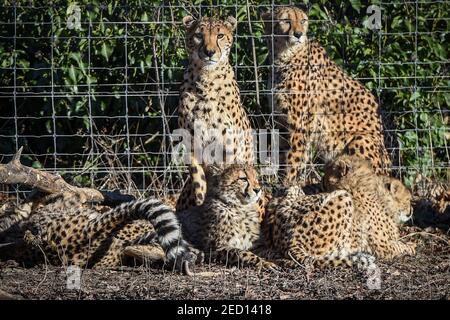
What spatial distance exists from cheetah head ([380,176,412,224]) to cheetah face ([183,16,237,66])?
1.33m

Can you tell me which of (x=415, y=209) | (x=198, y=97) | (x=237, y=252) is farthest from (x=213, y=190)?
(x=415, y=209)

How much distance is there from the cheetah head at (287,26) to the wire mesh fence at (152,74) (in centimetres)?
11

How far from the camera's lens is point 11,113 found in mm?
8508

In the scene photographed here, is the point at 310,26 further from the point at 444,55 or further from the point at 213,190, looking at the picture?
the point at 213,190

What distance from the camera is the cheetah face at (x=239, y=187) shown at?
6027 mm

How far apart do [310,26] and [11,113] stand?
243 cm

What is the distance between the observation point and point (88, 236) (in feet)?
19.5

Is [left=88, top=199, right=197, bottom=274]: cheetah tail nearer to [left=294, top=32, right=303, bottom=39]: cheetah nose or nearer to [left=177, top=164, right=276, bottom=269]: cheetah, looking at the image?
[left=177, top=164, right=276, bottom=269]: cheetah

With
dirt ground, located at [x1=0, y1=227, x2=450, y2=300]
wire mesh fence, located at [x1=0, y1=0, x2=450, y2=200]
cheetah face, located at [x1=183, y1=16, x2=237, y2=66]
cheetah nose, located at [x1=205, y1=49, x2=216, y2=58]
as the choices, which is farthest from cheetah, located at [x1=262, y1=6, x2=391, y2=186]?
dirt ground, located at [x1=0, y1=227, x2=450, y2=300]

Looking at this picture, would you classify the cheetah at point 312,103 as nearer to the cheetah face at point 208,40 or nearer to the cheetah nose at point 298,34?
the cheetah nose at point 298,34

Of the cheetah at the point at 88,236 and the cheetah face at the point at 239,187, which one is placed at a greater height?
the cheetah face at the point at 239,187

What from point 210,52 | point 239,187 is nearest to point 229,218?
point 239,187

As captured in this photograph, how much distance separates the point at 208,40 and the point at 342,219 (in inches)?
67.0

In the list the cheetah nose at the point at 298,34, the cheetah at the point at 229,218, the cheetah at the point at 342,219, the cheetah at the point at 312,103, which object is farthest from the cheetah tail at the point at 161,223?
the cheetah nose at the point at 298,34
